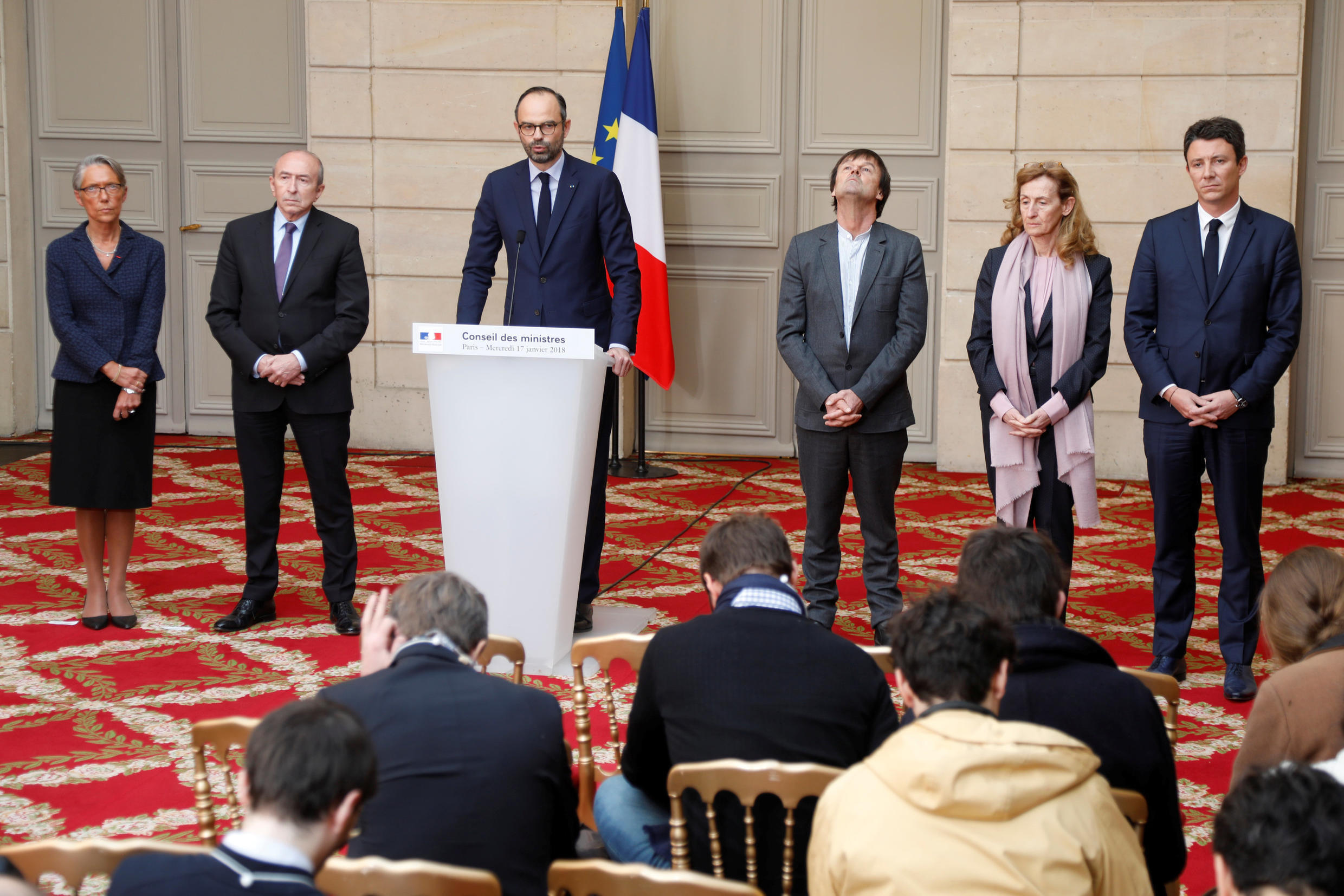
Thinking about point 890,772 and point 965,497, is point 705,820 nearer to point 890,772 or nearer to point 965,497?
point 890,772

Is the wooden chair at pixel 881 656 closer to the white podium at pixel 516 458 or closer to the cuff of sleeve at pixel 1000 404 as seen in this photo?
the white podium at pixel 516 458

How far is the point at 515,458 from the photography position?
12.8 feet

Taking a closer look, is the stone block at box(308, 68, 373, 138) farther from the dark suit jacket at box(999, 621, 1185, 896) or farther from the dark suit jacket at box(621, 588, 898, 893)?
the dark suit jacket at box(999, 621, 1185, 896)

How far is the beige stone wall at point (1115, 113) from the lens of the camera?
734 centimetres

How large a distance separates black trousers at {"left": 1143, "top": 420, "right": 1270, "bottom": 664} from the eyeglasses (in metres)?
2.17

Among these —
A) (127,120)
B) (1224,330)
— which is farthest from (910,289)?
(127,120)

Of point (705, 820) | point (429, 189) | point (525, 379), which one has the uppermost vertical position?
point (429, 189)

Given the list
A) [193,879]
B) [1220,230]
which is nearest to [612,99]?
[1220,230]

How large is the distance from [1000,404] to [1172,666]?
0.99 m

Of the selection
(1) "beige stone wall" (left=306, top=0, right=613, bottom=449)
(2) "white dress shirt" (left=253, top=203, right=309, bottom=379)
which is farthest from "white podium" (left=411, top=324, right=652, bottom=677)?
(1) "beige stone wall" (left=306, top=0, right=613, bottom=449)

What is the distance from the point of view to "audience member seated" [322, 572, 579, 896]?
6.05ft

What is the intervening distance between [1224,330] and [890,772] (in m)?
2.89

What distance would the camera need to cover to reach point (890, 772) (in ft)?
5.13

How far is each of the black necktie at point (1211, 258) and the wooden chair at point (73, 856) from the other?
346 cm
